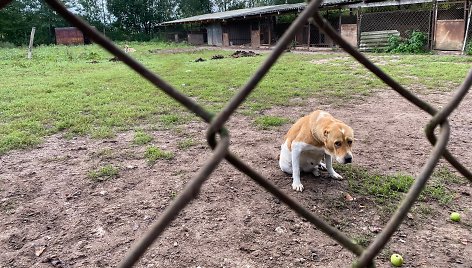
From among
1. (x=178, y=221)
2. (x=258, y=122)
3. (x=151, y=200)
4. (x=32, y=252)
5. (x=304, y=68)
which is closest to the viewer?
(x=32, y=252)

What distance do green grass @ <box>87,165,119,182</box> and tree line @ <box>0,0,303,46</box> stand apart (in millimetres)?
34829

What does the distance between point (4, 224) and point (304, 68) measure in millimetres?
10006

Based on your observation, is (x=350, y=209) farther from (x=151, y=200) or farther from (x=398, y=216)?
(x=398, y=216)

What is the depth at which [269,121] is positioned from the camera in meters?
5.81

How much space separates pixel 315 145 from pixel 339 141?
0.31 m

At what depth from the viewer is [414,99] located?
Result: 756mm

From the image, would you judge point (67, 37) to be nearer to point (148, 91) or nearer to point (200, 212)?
point (148, 91)

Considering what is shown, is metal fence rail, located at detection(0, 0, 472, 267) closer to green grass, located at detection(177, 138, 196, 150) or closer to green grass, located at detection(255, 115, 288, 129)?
green grass, located at detection(177, 138, 196, 150)

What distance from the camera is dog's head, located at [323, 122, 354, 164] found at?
3.07m

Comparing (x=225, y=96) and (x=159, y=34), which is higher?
(x=159, y=34)

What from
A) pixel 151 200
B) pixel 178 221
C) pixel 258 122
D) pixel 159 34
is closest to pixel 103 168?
pixel 151 200

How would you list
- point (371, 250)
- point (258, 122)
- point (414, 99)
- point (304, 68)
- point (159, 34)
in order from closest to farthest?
1. point (371, 250)
2. point (414, 99)
3. point (258, 122)
4. point (304, 68)
5. point (159, 34)

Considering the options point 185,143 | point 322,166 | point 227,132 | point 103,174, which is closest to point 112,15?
point 185,143

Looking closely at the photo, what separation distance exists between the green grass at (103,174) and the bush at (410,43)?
14.9 meters
